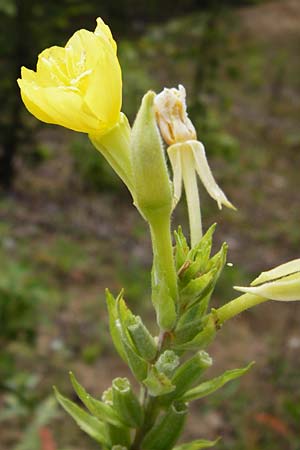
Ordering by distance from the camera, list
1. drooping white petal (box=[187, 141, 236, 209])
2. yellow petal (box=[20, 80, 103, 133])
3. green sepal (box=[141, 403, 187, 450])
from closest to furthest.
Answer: yellow petal (box=[20, 80, 103, 133]) < green sepal (box=[141, 403, 187, 450]) < drooping white petal (box=[187, 141, 236, 209])

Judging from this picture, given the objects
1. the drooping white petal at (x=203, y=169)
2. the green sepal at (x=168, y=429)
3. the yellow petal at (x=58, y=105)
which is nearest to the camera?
the yellow petal at (x=58, y=105)

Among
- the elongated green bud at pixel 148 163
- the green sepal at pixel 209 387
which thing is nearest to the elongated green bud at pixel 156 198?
the elongated green bud at pixel 148 163

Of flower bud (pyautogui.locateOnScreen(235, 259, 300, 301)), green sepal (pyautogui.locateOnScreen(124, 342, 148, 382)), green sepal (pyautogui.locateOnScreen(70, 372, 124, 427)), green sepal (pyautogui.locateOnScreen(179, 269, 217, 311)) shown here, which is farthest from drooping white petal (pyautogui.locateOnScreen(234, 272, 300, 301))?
green sepal (pyautogui.locateOnScreen(70, 372, 124, 427))

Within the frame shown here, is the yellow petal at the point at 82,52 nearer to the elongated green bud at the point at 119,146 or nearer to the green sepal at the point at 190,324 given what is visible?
the elongated green bud at the point at 119,146

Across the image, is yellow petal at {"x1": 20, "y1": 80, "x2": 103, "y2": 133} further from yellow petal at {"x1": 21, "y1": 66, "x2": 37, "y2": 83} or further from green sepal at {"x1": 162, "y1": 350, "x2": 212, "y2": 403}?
→ green sepal at {"x1": 162, "y1": 350, "x2": 212, "y2": 403}

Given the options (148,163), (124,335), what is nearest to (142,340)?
(124,335)

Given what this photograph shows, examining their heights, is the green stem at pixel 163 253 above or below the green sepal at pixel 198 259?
above
